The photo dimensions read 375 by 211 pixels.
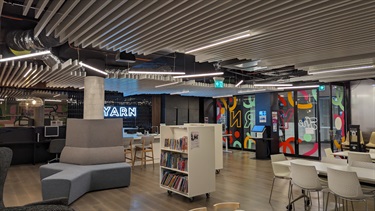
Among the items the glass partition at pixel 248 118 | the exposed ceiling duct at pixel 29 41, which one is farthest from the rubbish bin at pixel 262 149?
the exposed ceiling duct at pixel 29 41

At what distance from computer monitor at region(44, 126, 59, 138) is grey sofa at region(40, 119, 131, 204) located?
3.26 metres

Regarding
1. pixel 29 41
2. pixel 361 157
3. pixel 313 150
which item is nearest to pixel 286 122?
pixel 313 150

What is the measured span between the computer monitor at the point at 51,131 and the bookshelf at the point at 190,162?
237 inches

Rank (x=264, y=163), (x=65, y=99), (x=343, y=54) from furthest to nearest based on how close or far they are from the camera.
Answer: (x=65, y=99) → (x=264, y=163) → (x=343, y=54)

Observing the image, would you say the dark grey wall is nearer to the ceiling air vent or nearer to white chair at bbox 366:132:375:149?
the ceiling air vent

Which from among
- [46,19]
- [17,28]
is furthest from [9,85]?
[46,19]

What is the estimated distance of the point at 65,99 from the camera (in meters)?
12.1

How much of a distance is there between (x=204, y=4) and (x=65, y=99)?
34.0ft

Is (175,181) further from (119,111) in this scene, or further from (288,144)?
(119,111)

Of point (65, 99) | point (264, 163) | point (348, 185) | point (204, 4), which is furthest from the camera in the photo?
point (65, 99)

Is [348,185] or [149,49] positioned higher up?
[149,49]

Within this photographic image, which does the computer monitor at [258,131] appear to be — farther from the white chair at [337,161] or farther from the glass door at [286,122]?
the white chair at [337,161]

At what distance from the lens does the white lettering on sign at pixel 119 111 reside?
13113 millimetres

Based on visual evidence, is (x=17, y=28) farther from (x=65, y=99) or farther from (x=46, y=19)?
(x=65, y=99)
